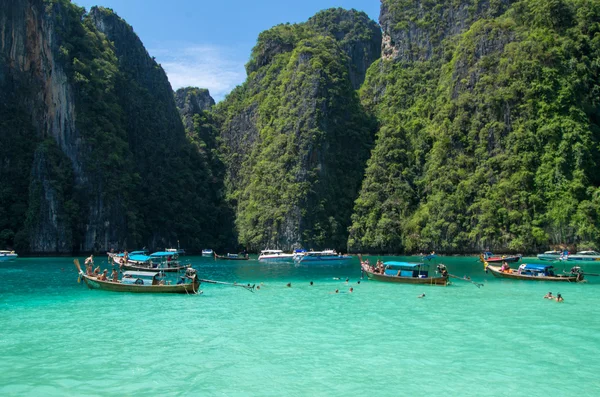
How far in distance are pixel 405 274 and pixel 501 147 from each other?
1935 inches

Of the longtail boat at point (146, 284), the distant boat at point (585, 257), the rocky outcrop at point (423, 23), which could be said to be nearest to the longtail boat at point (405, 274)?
the longtail boat at point (146, 284)

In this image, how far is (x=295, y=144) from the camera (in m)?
104

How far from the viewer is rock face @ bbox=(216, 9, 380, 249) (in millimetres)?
98000

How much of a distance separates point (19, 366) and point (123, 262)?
3811 cm

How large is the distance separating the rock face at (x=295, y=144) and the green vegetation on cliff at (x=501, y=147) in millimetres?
7225

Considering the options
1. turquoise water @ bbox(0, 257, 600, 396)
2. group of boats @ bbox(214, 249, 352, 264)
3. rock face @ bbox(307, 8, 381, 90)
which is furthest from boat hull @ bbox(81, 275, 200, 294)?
rock face @ bbox(307, 8, 381, 90)

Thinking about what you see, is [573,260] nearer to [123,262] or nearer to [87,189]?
[123,262]

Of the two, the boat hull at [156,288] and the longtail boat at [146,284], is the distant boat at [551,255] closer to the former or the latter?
the longtail boat at [146,284]

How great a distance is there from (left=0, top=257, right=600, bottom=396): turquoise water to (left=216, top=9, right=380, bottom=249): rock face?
62843 mm

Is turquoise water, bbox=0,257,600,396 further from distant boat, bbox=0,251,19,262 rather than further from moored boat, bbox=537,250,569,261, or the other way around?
distant boat, bbox=0,251,19,262

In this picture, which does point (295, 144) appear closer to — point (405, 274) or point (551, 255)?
point (551, 255)

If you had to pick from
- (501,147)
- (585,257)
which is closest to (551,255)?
(585,257)

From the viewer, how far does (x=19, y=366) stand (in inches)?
692

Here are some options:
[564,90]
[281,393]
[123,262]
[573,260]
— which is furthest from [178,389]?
[564,90]
